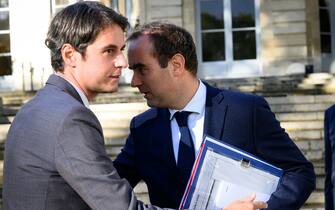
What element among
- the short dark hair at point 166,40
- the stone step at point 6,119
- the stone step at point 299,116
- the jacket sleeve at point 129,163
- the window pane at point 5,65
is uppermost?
the window pane at point 5,65

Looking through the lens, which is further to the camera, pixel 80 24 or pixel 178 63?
pixel 178 63

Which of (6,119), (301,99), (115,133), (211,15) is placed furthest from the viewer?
(211,15)

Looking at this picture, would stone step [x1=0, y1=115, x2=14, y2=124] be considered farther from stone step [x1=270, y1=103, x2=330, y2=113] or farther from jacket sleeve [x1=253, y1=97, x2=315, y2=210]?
jacket sleeve [x1=253, y1=97, x2=315, y2=210]

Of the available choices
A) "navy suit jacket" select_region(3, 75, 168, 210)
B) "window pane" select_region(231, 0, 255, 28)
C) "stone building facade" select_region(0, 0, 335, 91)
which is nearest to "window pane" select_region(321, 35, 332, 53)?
"stone building facade" select_region(0, 0, 335, 91)

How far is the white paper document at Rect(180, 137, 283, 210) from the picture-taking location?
8.15 feet

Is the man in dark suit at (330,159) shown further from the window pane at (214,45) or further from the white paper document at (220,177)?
the window pane at (214,45)

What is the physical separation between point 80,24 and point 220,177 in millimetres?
802

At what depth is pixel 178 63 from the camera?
2957 millimetres

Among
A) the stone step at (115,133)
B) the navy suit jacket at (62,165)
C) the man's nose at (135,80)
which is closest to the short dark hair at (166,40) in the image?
the man's nose at (135,80)

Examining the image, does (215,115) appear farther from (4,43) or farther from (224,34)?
(4,43)

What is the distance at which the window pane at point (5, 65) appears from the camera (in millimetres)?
14375

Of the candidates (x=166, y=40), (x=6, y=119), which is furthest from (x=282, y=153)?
(x=6, y=119)

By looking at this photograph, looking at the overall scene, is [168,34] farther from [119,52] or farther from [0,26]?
[0,26]

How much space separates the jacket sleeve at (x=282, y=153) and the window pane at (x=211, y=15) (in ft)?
38.2
